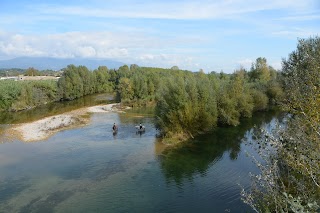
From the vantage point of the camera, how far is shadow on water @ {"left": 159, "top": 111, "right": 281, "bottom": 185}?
33.1 m

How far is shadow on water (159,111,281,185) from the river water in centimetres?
10

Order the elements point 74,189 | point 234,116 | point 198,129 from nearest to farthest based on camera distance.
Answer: point 74,189, point 198,129, point 234,116

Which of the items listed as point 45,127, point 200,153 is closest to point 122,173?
point 200,153

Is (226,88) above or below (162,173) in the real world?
above

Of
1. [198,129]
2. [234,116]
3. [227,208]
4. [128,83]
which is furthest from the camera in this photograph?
[128,83]

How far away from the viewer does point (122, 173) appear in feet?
105

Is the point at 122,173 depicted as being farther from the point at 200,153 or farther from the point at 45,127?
the point at 45,127

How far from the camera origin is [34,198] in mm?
26406

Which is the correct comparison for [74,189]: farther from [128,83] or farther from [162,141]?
[128,83]

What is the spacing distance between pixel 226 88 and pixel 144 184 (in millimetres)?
34245

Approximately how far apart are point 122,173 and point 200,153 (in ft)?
38.6

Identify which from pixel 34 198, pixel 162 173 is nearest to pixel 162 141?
pixel 162 173

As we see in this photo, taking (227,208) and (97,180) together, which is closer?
(227,208)

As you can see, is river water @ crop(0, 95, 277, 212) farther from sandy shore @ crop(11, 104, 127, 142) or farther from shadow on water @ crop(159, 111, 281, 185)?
sandy shore @ crop(11, 104, 127, 142)
